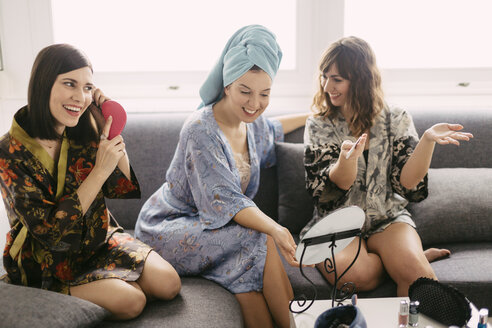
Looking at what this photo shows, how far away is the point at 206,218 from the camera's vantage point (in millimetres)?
1636

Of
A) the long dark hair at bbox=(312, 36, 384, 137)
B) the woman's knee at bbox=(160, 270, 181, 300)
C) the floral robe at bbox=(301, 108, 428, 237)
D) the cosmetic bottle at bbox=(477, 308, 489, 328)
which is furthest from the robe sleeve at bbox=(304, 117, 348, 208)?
the cosmetic bottle at bbox=(477, 308, 489, 328)

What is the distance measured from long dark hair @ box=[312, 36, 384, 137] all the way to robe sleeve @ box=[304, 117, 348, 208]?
0.13 m

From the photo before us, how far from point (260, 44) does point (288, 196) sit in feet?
2.19

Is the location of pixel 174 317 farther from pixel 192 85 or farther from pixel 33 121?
pixel 192 85

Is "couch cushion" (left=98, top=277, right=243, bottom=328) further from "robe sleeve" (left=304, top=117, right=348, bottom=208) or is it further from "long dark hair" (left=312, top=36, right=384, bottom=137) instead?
"long dark hair" (left=312, top=36, right=384, bottom=137)

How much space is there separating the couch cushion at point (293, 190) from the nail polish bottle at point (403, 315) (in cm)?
86

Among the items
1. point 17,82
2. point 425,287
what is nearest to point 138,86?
point 17,82

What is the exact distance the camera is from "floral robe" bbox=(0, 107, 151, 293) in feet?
4.41

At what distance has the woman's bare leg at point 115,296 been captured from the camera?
135cm

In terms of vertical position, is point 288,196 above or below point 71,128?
below

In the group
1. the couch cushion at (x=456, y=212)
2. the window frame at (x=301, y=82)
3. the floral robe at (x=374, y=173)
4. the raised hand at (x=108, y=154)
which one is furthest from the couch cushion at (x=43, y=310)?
the window frame at (x=301, y=82)

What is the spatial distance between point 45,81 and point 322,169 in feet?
3.21

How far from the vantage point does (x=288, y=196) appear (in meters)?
1.98

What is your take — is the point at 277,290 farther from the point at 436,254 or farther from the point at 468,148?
the point at 468,148
